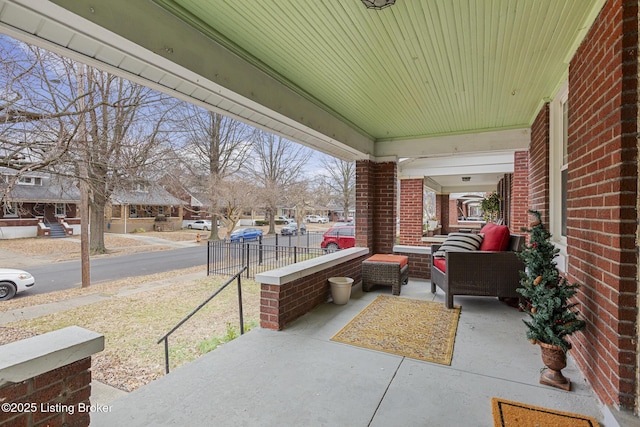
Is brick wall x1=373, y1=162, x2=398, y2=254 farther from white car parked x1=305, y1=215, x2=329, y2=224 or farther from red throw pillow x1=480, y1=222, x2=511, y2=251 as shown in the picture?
white car parked x1=305, y1=215, x2=329, y2=224

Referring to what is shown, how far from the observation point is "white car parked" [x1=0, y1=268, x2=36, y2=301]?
6090 millimetres

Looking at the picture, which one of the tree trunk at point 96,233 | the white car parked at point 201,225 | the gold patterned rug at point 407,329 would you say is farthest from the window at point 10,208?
the white car parked at point 201,225

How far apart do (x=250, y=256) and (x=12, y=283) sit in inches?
206

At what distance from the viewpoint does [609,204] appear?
5.99ft

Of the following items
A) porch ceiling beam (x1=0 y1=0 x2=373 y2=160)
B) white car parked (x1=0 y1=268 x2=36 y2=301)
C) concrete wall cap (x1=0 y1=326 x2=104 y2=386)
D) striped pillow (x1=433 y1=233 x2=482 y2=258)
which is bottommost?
white car parked (x1=0 y1=268 x2=36 y2=301)

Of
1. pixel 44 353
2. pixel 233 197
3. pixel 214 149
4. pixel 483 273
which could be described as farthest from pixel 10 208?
pixel 214 149

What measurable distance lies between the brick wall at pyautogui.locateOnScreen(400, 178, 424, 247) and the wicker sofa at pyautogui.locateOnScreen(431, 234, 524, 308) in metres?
4.98

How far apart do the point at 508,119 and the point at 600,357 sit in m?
3.93

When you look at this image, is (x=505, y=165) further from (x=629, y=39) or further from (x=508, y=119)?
(x=629, y=39)

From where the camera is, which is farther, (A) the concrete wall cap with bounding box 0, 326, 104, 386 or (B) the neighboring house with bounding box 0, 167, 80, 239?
(B) the neighboring house with bounding box 0, 167, 80, 239

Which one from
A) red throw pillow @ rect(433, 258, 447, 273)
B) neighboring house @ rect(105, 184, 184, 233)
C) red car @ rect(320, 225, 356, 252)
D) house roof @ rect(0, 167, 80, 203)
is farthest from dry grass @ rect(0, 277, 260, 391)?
neighboring house @ rect(105, 184, 184, 233)

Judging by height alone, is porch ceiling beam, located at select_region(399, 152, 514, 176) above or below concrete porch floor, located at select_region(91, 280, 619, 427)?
above

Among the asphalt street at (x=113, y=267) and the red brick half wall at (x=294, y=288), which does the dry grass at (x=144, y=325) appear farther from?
the red brick half wall at (x=294, y=288)

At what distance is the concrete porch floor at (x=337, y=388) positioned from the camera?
6.20 ft
